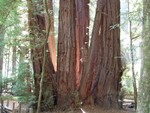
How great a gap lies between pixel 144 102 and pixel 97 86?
11.5 feet

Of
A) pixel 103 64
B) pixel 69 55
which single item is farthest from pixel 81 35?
pixel 103 64

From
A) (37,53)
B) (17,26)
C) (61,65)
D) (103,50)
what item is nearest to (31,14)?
(17,26)

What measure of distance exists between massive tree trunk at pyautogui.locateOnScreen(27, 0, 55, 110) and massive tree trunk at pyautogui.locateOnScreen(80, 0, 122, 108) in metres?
0.85

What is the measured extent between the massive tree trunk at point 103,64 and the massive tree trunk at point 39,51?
85cm

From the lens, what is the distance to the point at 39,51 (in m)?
7.79

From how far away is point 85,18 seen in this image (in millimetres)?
8430

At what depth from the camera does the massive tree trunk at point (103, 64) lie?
7.50m

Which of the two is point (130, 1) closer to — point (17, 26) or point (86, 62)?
point (86, 62)

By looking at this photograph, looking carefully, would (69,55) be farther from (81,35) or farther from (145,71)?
(145,71)

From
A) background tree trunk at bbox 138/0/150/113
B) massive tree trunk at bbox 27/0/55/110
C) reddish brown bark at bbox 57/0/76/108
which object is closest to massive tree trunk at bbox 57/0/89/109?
reddish brown bark at bbox 57/0/76/108

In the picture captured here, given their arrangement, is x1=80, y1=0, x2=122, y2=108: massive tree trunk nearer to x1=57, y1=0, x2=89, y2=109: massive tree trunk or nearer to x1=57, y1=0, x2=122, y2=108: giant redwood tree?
x1=57, y1=0, x2=122, y2=108: giant redwood tree

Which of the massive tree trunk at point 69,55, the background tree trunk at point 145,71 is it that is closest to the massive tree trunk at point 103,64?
the massive tree trunk at point 69,55

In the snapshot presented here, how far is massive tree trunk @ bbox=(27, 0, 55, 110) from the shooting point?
7613mm

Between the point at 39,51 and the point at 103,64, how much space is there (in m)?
1.64
